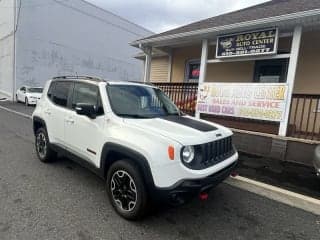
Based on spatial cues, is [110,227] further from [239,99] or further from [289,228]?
[239,99]

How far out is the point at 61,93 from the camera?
4742 mm

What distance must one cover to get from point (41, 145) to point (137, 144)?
3.26m

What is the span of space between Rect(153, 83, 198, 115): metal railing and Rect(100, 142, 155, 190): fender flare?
5.40m

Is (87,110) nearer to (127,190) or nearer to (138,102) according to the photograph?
(138,102)

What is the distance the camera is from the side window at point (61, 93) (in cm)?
456

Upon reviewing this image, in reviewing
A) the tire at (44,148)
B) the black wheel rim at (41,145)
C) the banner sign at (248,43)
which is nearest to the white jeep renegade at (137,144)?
the tire at (44,148)

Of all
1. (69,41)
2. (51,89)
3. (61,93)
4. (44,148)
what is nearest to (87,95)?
(61,93)

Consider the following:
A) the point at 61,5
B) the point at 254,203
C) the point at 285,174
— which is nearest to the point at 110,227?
the point at 254,203

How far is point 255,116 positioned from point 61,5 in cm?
2131

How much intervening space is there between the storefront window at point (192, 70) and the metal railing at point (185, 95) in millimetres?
2095

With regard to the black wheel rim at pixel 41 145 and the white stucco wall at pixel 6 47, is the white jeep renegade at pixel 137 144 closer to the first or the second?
the black wheel rim at pixel 41 145

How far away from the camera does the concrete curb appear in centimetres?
366

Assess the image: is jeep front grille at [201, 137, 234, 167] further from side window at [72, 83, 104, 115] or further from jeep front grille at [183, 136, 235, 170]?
side window at [72, 83, 104, 115]

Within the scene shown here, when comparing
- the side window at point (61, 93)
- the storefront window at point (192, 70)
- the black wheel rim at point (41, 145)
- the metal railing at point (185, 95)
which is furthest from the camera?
the storefront window at point (192, 70)
